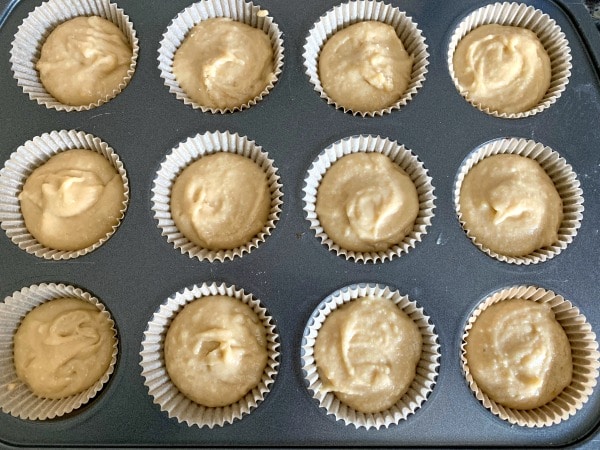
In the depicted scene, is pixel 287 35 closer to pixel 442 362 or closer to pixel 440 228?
pixel 440 228

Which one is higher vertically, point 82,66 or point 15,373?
point 82,66

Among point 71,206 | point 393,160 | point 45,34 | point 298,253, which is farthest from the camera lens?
point 45,34

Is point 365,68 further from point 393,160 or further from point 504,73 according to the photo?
point 504,73

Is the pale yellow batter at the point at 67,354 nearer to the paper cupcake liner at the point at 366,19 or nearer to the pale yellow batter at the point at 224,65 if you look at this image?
the pale yellow batter at the point at 224,65

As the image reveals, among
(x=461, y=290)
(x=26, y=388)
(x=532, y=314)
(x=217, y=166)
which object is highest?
(x=217, y=166)

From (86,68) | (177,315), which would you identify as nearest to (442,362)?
(177,315)

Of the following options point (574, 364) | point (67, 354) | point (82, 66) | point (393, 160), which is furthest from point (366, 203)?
point (82, 66)

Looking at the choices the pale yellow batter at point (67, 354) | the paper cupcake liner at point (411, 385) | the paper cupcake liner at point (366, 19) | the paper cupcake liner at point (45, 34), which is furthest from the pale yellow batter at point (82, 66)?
the paper cupcake liner at point (411, 385)
